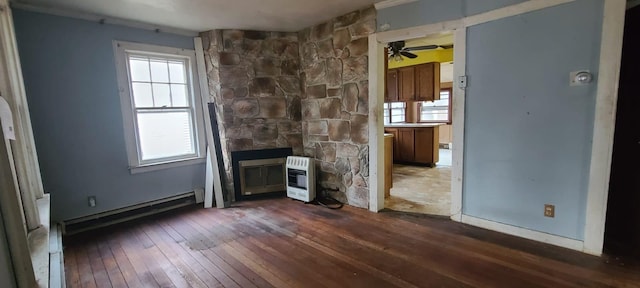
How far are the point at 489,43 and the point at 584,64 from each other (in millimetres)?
704

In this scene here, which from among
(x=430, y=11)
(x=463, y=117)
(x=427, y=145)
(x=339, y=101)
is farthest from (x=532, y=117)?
(x=427, y=145)

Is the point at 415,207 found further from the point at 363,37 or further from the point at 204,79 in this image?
the point at 204,79

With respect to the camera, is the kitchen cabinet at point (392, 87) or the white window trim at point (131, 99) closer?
the white window trim at point (131, 99)

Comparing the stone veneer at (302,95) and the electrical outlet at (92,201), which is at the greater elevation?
the stone veneer at (302,95)

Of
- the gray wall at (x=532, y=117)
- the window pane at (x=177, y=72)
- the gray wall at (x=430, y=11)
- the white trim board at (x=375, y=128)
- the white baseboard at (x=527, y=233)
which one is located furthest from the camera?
the window pane at (x=177, y=72)

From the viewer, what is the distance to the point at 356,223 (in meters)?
3.13

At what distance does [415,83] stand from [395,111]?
1498 mm

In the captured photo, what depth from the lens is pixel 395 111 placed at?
7.70 m

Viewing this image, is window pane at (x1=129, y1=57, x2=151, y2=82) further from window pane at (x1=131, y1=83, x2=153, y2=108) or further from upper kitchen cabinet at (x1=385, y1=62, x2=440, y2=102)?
upper kitchen cabinet at (x1=385, y1=62, x2=440, y2=102)

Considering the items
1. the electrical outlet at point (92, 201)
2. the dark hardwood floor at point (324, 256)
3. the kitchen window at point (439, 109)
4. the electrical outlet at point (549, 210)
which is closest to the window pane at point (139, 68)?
the electrical outlet at point (92, 201)

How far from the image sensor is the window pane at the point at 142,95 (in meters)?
3.42

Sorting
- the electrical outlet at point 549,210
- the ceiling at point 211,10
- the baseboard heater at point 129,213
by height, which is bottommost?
the baseboard heater at point 129,213

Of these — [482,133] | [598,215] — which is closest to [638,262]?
[598,215]

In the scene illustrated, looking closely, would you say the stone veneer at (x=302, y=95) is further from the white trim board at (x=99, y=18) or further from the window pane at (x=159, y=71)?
the window pane at (x=159, y=71)
